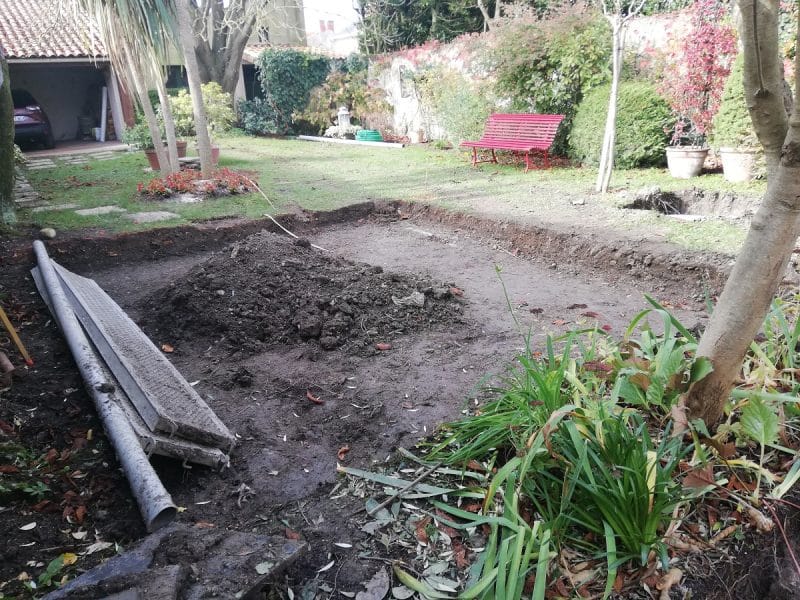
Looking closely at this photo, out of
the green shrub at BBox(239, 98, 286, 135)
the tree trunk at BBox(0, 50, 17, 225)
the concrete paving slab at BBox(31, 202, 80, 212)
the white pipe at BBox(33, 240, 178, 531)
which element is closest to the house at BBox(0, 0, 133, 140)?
the green shrub at BBox(239, 98, 286, 135)

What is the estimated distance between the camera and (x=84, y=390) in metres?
3.16

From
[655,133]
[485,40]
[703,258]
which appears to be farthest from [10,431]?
[485,40]

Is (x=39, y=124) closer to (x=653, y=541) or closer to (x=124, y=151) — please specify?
(x=124, y=151)

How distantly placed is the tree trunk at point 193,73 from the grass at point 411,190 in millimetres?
1072

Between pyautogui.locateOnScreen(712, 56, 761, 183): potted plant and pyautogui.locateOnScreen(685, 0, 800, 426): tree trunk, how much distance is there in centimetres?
710

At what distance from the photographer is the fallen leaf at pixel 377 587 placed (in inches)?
71.6

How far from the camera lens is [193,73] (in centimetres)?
876

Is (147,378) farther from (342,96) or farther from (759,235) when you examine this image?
(342,96)

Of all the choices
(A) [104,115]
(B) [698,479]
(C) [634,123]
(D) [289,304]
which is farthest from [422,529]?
(A) [104,115]

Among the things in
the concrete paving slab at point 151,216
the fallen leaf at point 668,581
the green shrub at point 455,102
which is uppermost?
the green shrub at point 455,102

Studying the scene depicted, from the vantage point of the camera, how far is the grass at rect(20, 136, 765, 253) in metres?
6.72

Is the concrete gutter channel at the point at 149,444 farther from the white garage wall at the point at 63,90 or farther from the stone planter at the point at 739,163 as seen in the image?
the white garage wall at the point at 63,90

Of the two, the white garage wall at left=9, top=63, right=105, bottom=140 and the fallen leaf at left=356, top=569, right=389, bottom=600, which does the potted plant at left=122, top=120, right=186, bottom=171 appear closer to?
the white garage wall at left=9, top=63, right=105, bottom=140

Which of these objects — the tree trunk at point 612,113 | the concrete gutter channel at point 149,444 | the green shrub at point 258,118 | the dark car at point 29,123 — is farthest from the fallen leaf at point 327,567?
the green shrub at point 258,118
